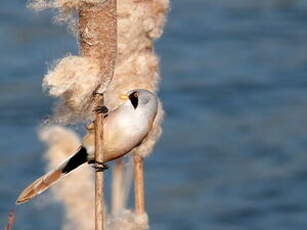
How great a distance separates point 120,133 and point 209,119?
6.19 m

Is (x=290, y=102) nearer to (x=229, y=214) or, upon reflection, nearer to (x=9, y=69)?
(x=229, y=214)

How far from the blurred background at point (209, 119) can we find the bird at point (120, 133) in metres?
4.47

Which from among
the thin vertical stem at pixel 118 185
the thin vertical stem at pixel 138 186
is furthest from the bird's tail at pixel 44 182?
the thin vertical stem at pixel 118 185

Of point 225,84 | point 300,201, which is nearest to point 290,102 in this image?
point 225,84

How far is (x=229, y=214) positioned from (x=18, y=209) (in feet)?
4.45

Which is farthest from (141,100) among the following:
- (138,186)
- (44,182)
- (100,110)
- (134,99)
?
(138,186)

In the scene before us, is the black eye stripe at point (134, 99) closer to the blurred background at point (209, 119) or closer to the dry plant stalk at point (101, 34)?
the dry plant stalk at point (101, 34)

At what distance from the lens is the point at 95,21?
189 cm

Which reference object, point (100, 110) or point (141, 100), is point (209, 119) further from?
point (100, 110)

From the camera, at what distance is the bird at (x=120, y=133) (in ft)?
6.64

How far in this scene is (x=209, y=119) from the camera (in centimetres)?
820

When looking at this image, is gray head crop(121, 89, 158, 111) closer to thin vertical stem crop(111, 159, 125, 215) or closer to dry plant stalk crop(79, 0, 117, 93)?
dry plant stalk crop(79, 0, 117, 93)

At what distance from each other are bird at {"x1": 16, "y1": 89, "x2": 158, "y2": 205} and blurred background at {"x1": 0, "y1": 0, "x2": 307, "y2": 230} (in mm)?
4475

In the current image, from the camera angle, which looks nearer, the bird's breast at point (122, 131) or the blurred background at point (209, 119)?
Answer: the bird's breast at point (122, 131)
